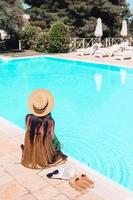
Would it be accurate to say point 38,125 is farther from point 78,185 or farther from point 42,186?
point 78,185


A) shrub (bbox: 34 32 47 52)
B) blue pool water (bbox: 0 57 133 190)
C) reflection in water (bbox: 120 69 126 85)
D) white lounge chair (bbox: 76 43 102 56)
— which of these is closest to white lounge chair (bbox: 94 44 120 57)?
white lounge chair (bbox: 76 43 102 56)

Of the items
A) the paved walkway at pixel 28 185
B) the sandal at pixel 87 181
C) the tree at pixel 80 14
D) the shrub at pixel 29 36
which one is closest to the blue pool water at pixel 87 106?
the sandal at pixel 87 181

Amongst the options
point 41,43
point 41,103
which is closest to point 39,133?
point 41,103

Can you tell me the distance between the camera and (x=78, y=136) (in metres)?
7.30

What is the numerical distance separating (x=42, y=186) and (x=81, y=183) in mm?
542

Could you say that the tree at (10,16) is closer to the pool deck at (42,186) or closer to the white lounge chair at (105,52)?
the white lounge chair at (105,52)

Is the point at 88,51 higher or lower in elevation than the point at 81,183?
higher

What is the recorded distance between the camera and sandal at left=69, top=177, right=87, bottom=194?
4062mm

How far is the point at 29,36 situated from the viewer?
77.6 ft

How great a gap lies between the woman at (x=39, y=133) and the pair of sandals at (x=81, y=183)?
0.65 m

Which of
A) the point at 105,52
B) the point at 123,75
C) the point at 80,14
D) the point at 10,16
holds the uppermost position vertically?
the point at 80,14

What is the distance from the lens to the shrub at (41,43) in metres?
22.4

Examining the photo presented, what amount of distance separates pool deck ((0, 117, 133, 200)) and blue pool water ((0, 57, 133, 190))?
3.31 ft

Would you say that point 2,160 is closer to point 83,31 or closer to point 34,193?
point 34,193
